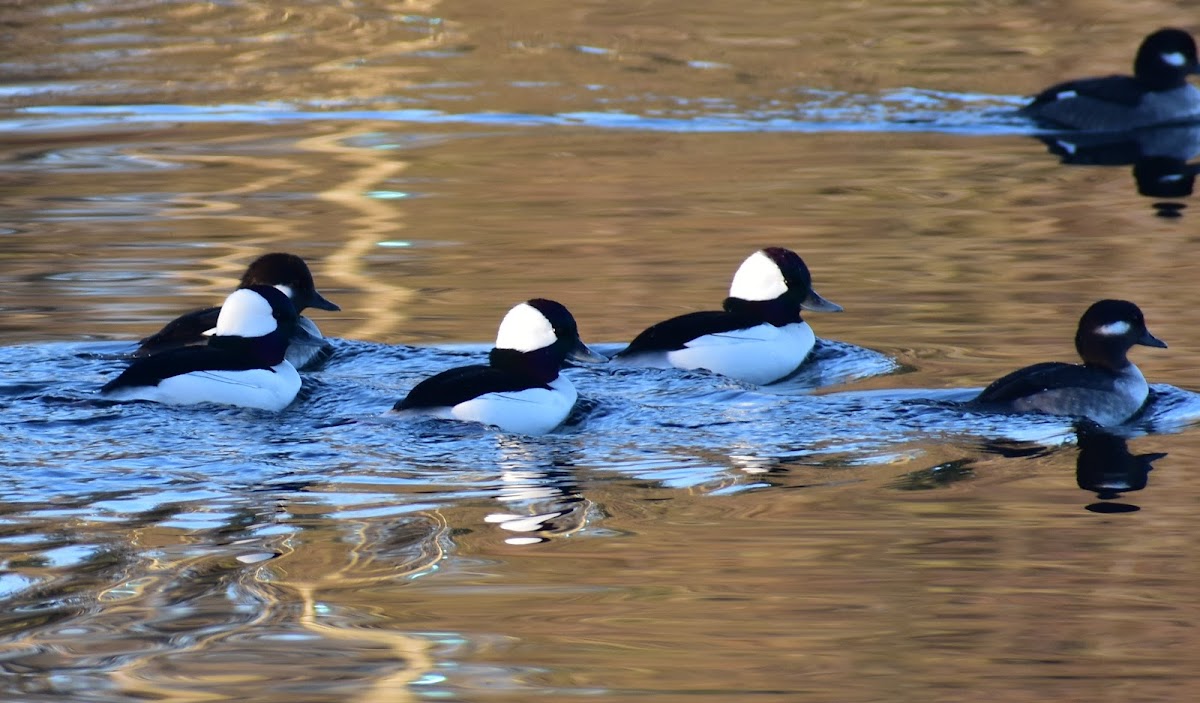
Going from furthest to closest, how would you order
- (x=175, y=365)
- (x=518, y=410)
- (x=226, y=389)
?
1. (x=226, y=389)
2. (x=175, y=365)
3. (x=518, y=410)

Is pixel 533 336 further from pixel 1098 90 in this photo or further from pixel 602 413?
pixel 1098 90

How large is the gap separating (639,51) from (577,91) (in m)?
2.11

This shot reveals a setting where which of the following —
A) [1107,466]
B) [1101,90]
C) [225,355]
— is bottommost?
[1107,466]

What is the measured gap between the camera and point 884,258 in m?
11.9

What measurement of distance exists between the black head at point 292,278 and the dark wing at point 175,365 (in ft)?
4.89

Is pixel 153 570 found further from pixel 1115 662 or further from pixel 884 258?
pixel 884 258

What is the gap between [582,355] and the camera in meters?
8.88

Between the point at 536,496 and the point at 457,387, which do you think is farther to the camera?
the point at 457,387

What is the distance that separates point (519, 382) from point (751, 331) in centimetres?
191

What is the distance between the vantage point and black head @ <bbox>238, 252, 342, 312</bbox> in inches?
403

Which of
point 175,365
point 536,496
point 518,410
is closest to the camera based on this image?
point 536,496

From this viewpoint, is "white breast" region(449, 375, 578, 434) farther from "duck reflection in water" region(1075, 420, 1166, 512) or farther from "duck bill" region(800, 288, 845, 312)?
"duck reflection in water" region(1075, 420, 1166, 512)

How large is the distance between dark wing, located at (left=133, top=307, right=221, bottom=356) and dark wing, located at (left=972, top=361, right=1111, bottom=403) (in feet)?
13.2

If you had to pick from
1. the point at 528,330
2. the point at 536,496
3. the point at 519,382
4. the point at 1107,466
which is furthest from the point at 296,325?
the point at 1107,466
